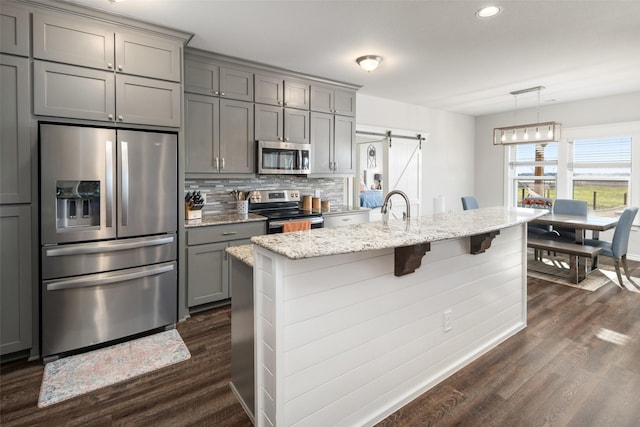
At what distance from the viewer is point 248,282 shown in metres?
1.87

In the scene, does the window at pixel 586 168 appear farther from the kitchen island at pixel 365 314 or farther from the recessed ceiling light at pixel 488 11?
the kitchen island at pixel 365 314

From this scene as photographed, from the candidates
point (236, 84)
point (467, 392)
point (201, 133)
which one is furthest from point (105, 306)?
point (467, 392)

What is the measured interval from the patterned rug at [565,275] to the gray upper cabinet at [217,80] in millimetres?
4345

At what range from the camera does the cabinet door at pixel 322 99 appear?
4430 mm

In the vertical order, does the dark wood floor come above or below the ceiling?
below

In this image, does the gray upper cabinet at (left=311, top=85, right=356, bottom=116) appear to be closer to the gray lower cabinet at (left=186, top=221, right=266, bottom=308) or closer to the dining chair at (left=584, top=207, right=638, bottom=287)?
the gray lower cabinet at (left=186, top=221, right=266, bottom=308)

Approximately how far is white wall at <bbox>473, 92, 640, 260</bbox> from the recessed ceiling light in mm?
4166

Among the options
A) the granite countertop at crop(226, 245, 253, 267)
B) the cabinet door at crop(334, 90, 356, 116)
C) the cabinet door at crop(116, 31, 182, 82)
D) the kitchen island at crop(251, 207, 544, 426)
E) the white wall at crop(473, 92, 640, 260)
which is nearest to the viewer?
the kitchen island at crop(251, 207, 544, 426)

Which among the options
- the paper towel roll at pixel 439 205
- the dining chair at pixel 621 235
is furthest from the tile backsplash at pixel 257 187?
the dining chair at pixel 621 235

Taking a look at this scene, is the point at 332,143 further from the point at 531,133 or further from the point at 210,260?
the point at 531,133

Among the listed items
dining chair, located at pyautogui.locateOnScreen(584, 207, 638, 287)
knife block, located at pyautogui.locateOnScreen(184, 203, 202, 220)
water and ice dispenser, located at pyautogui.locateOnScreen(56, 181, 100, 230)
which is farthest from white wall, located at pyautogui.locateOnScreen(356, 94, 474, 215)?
water and ice dispenser, located at pyautogui.locateOnScreen(56, 181, 100, 230)

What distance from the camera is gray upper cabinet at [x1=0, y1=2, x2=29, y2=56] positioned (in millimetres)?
2373

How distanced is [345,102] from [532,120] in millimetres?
3865

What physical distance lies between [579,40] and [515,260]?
2138 millimetres
